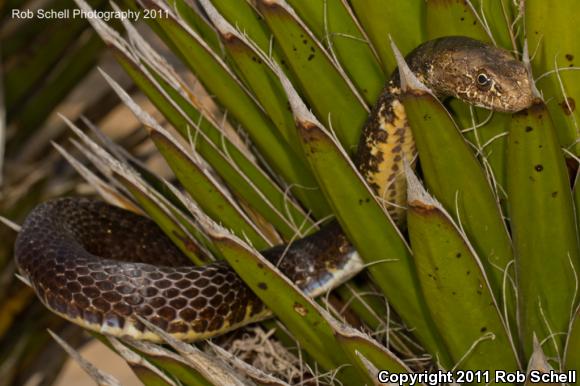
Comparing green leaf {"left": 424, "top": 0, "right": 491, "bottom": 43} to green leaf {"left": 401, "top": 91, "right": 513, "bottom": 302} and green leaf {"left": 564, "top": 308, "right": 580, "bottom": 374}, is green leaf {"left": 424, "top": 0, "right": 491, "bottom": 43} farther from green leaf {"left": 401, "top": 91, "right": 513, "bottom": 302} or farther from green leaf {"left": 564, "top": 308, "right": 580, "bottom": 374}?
green leaf {"left": 564, "top": 308, "right": 580, "bottom": 374}

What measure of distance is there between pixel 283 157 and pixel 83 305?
625 millimetres

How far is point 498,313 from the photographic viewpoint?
1737 millimetres

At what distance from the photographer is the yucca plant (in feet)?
5.45

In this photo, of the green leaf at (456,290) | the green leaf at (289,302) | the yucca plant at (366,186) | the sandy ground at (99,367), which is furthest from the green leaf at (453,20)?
the sandy ground at (99,367)

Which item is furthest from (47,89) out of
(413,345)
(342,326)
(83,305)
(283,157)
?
(342,326)

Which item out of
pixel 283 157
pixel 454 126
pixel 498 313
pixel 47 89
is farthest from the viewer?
pixel 47 89

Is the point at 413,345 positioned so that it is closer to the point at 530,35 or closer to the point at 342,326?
the point at 342,326

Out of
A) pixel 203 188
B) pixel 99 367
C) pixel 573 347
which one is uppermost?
pixel 203 188

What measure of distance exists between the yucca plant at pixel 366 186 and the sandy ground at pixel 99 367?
5.70m

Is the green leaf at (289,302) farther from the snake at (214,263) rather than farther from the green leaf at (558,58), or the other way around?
the green leaf at (558,58)

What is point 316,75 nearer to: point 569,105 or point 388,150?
point 388,150

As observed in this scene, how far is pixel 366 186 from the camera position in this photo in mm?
1802

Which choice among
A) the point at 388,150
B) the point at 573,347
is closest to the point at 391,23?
the point at 388,150

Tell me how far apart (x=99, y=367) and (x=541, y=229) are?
6636 millimetres
